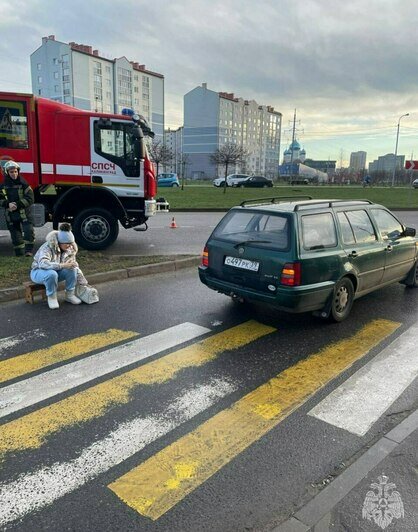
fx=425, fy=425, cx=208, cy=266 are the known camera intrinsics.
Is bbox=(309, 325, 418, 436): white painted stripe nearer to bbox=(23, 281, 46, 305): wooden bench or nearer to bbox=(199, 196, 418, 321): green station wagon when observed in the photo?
bbox=(199, 196, 418, 321): green station wagon

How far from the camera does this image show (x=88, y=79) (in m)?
83.4

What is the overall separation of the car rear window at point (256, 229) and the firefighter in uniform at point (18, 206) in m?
4.48

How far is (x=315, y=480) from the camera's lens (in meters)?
2.63

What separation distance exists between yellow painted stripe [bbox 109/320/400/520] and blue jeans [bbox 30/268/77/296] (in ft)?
11.1

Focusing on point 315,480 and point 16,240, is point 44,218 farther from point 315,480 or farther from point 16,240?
point 315,480

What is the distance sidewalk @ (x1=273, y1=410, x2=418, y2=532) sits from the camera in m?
2.29

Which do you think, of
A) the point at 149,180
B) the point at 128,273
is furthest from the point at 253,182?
the point at 128,273

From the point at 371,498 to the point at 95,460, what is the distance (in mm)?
1723

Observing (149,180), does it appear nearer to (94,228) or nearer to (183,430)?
(94,228)

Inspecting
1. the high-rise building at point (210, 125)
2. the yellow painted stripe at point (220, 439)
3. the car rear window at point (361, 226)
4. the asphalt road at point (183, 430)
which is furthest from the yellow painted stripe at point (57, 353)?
the high-rise building at point (210, 125)

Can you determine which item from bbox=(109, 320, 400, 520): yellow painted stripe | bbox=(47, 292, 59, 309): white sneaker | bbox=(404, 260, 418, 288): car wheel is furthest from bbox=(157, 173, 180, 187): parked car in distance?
bbox=(109, 320, 400, 520): yellow painted stripe

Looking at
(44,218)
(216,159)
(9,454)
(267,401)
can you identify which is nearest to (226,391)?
(267,401)

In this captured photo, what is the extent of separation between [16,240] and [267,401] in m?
6.75

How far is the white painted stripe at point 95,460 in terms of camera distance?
2.43m
